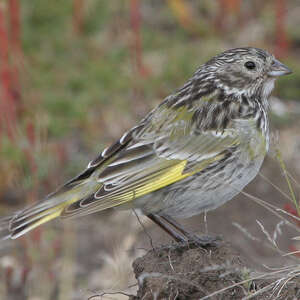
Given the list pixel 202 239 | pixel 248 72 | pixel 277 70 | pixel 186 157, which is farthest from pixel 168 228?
pixel 277 70

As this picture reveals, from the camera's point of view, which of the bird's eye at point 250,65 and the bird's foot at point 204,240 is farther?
the bird's eye at point 250,65

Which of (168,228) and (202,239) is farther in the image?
(168,228)

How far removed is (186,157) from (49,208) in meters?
0.91

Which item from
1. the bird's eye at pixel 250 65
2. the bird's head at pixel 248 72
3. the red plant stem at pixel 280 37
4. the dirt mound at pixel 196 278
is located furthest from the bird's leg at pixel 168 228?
the red plant stem at pixel 280 37

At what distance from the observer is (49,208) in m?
5.03

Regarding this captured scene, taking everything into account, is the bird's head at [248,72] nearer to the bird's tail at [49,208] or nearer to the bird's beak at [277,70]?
the bird's beak at [277,70]

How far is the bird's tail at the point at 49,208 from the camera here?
496 cm

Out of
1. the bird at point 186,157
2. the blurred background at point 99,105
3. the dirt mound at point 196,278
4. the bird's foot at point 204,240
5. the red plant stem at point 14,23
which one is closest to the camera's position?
the dirt mound at point 196,278

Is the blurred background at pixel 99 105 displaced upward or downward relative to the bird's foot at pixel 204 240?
downward

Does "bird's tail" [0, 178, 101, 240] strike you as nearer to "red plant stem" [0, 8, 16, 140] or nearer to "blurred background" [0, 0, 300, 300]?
"blurred background" [0, 0, 300, 300]

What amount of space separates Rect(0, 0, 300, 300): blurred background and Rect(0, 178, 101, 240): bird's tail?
0.62m

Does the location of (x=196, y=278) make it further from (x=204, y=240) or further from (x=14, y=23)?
(x=14, y=23)

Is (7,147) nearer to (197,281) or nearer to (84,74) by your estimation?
(84,74)

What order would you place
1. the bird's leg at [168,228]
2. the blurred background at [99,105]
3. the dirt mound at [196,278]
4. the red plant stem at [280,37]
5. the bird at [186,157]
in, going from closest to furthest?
the dirt mound at [196,278] → the bird at [186,157] → the bird's leg at [168,228] → the blurred background at [99,105] → the red plant stem at [280,37]
